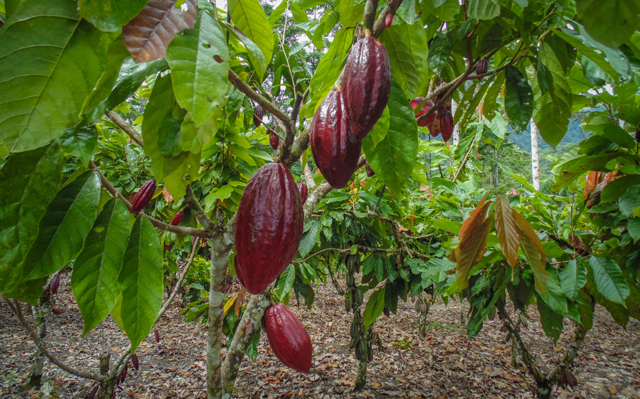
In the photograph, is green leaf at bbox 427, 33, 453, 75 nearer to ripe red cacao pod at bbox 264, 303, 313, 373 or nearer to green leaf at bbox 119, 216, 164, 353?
green leaf at bbox 119, 216, 164, 353

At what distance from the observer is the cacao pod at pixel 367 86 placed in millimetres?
444

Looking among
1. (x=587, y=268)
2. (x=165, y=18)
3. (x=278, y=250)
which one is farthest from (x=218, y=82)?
(x=587, y=268)

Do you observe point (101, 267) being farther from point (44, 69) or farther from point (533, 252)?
point (533, 252)

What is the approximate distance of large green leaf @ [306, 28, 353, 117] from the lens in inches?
23.7

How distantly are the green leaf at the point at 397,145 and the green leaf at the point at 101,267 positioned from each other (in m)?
0.43

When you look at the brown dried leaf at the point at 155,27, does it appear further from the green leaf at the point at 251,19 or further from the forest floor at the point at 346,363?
the forest floor at the point at 346,363

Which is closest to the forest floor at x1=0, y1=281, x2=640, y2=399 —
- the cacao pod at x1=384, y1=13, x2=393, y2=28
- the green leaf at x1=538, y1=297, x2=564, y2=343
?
the green leaf at x1=538, y1=297, x2=564, y2=343

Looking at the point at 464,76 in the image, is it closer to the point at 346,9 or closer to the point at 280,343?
the point at 346,9

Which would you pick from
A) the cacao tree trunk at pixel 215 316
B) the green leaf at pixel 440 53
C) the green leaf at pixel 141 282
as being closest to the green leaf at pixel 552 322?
the green leaf at pixel 440 53

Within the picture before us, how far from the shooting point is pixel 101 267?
1.53ft

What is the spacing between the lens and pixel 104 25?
0.30 meters

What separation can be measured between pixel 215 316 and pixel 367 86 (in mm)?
889

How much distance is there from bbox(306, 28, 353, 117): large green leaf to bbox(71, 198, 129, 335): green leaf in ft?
1.31

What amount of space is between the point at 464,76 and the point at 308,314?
5.07 metres
